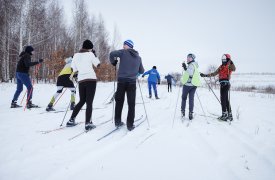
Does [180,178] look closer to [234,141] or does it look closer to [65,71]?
[234,141]

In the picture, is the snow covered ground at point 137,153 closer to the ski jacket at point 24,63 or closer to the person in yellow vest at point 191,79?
the person in yellow vest at point 191,79

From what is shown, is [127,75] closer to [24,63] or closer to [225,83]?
[225,83]

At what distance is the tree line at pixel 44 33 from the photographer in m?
15.9

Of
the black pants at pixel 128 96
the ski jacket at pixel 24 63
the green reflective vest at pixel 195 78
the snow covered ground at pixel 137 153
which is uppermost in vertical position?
the ski jacket at pixel 24 63

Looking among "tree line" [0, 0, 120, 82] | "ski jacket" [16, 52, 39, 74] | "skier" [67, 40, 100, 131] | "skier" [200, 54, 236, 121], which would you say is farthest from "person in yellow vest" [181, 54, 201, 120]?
"tree line" [0, 0, 120, 82]

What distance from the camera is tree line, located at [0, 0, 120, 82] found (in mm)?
15867

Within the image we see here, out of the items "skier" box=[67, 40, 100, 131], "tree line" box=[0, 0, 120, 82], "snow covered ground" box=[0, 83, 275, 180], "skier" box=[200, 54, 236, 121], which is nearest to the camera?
"snow covered ground" box=[0, 83, 275, 180]

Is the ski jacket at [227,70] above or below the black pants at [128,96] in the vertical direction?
above

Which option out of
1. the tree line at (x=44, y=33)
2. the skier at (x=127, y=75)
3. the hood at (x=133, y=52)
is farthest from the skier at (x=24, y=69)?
the hood at (x=133, y=52)

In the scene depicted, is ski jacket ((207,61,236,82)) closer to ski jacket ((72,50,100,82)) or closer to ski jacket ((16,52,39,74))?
ski jacket ((72,50,100,82))

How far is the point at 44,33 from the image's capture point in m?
21.4

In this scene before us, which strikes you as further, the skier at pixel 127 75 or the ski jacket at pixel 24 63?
the ski jacket at pixel 24 63

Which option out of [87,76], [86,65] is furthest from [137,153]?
[86,65]

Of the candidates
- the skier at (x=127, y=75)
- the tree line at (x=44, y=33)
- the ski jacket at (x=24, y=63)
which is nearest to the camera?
the skier at (x=127, y=75)
